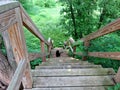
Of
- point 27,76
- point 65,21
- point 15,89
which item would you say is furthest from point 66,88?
point 65,21

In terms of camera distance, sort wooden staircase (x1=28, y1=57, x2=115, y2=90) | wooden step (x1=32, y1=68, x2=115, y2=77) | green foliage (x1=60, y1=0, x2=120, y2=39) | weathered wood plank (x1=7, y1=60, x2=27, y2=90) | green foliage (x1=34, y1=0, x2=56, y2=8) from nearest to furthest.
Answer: weathered wood plank (x1=7, y1=60, x2=27, y2=90)
wooden staircase (x1=28, y1=57, x2=115, y2=90)
wooden step (x1=32, y1=68, x2=115, y2=77)
green foliage (x1=60, y1=0, x2=120, y2=39)
green foliage (x1=34, y1=0, x2=56, y2=8)

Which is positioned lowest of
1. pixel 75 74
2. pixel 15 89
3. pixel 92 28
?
pixel 92 28

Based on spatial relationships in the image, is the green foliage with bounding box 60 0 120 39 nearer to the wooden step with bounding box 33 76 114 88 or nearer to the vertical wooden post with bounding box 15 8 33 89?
the wooden step with bounding box 33 76 114 88

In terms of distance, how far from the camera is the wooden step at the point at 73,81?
253cm

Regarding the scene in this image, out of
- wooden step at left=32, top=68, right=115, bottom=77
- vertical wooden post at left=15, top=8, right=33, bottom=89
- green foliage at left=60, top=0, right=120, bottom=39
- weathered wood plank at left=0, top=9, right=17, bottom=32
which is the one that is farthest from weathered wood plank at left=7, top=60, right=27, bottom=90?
green foliage at left=60, top=0, right=120, bottom=39

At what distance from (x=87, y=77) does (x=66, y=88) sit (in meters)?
0.44

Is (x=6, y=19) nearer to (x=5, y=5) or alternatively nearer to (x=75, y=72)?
(x=5, y=5)

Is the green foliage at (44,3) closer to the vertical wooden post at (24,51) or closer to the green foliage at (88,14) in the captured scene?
the green foliage at (88,14)

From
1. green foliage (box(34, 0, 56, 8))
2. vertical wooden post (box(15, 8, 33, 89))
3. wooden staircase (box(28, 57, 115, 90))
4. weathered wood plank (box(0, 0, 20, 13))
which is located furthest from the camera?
green foliage (box(34, 0, 56, 8))

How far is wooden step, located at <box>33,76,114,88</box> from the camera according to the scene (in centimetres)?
253

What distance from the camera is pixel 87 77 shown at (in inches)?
107

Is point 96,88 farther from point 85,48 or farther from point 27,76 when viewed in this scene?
point 85,48

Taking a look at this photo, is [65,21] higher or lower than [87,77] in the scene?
lower

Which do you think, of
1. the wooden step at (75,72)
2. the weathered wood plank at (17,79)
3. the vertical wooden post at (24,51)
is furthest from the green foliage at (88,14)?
the weathered wood plank at (17,79)
